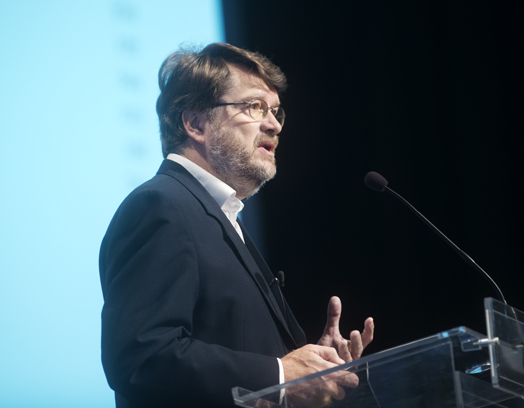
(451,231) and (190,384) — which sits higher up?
(451,231)

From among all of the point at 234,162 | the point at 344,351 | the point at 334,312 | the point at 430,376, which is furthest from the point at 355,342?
the point at 234,162

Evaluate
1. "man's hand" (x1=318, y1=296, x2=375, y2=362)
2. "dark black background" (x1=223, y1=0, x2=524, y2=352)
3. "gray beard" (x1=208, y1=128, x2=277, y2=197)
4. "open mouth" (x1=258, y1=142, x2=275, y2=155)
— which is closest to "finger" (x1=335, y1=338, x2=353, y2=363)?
"man's hand" (x1=318, y1=296, x2=375, y2=362)

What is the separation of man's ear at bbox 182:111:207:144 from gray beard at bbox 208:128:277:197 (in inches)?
2.4

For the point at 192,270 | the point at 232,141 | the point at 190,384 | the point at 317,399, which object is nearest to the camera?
the point at 317,399

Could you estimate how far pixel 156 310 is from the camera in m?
1.27

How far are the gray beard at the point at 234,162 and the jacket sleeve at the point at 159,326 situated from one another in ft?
1.96

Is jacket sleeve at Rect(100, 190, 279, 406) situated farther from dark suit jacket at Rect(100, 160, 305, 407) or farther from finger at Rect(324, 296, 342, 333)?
finger at Rect(324, 296, 342, 333)

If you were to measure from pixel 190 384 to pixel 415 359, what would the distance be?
51 cm

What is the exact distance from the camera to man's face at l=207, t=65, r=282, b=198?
2043mm

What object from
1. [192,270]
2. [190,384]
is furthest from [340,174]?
[190,384]

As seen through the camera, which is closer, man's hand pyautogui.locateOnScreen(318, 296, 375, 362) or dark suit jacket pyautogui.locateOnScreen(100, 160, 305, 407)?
dark suit jacket pyautogui.locateOnScreen(100, 160, 305, 407)

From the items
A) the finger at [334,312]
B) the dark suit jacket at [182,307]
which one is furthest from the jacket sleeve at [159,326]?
the finger at [334,312]

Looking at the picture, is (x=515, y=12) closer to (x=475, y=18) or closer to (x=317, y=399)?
(x=475, y=18)

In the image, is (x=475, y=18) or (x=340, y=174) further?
(x=340, y=174)
